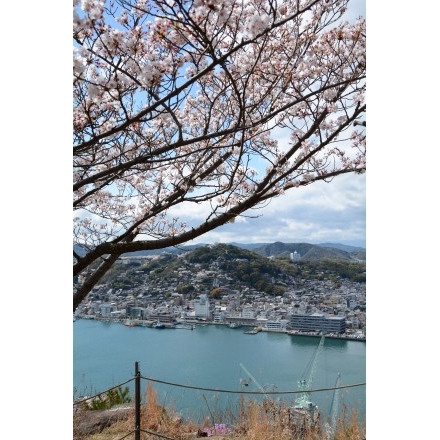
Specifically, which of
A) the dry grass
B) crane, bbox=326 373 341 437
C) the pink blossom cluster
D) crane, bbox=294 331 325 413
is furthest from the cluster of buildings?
the pink blossom cluster

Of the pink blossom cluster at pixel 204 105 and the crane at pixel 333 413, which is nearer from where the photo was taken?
the pink blossom cluster at pixel 204 105

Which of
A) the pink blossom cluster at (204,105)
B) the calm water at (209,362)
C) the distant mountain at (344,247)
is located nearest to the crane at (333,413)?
the calm water at (209,362)

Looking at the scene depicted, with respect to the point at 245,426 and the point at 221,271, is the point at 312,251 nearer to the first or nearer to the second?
the point at 221,271

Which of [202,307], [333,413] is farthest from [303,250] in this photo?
[333,413]

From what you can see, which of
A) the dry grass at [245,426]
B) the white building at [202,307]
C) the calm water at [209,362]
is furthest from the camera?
the white building at [202,307]

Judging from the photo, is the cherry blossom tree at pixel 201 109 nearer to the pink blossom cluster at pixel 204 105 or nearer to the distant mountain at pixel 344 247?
the pink blossom cluster at pixel 204 105

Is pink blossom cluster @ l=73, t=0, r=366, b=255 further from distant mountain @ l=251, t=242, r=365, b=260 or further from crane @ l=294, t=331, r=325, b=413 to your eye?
crane @ l=294, t=331, r=325, b=413
